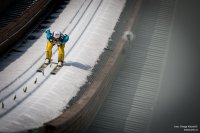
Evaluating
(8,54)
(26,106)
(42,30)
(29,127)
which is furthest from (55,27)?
(29,127)

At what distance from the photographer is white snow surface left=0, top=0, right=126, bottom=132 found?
10562 millimetres

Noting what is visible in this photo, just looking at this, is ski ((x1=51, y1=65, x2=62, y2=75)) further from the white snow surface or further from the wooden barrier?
the wooden barrier

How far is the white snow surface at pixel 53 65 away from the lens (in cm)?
1056

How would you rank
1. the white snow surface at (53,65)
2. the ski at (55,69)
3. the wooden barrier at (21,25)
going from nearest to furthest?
the white snow surface at (53,65) → the ski at (55,69) → the wooden barrier at (21,25)

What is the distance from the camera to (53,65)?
A: 1388 cm

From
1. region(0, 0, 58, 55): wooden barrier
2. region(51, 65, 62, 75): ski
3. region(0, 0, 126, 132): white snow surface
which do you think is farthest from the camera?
region(0, 0, 58, 55): wooden barrier

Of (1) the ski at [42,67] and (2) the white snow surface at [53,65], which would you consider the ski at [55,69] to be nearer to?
(2) the white snow surface at [53,65]

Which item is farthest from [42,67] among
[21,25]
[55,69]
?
[21,25]

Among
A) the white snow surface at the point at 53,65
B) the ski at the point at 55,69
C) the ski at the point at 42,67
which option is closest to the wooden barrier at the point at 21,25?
the white snow surface at the point at 53,65

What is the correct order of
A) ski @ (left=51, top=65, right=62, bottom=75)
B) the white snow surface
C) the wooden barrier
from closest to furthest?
the white snow surface, ski @ (left=51, top=65, right=62, bottom=75), the wooden barrier

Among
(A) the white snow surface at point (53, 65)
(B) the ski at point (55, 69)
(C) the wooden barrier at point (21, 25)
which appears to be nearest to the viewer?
(A) the white snow surface at point (53, 65)

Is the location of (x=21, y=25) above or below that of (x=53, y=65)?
above

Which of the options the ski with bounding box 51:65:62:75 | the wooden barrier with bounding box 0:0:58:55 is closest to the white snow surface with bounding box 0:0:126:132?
the ski with bounding box 51:65:62:75

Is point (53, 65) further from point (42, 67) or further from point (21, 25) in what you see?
point (21, 25)
